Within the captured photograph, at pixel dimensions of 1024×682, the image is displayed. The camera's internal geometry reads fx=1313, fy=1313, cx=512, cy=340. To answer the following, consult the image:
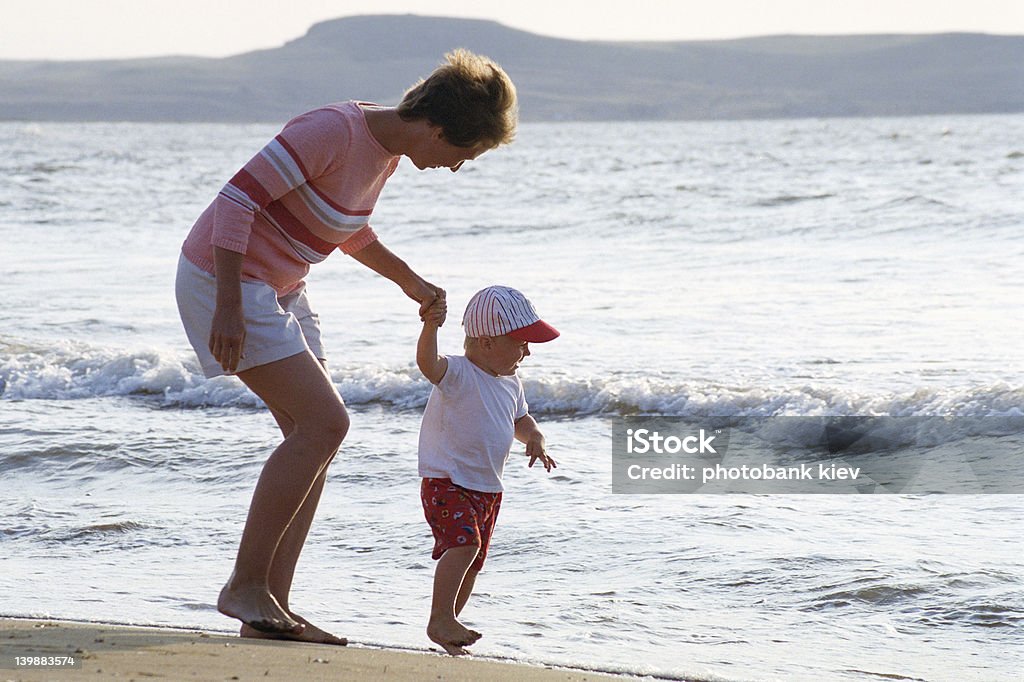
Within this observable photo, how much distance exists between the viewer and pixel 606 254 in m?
15.1

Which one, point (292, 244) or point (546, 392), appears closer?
point (292, 244)

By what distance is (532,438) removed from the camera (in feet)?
11.8

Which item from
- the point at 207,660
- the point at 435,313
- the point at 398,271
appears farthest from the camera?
the point at 398,271

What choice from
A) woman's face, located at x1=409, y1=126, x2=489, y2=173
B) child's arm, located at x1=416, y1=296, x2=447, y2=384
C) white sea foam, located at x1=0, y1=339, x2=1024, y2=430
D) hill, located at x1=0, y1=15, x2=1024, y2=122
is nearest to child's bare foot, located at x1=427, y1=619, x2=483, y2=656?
child's arm, located at x1=416, y1=296, x2=447, y2=384

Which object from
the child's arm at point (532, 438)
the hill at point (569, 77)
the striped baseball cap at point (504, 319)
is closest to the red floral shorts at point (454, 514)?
the child's arm at point (532, 438)

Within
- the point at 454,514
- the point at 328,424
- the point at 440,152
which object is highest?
the point at 440,152

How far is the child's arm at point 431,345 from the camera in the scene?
3342mm

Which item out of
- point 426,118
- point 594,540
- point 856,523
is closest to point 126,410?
point 594,540

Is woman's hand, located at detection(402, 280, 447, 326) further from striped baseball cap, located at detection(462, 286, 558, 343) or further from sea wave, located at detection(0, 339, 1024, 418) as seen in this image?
sea wave, located at detection(0, 339, 1024, 418)

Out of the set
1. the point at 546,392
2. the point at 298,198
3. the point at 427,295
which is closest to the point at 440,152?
the point at 298,198

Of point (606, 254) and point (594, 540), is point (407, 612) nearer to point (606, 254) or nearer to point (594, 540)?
point (594, 540)

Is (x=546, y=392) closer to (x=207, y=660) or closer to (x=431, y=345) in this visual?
(x=431, y=345)

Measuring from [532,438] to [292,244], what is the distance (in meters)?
0.87

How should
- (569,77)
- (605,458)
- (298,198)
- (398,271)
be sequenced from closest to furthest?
1. (298,198)
2. (398,271)
3. (605,458)
4. (569,77)
